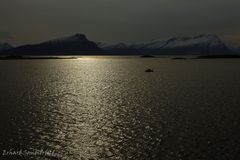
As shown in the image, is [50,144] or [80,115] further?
[80,115]

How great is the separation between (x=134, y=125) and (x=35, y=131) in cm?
1063

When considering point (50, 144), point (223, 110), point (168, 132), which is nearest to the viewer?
point (50, 144)

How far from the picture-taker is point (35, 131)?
31.5 metres

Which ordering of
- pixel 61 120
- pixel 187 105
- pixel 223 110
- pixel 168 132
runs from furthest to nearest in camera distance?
1. pixel 187 105
2. pixel 223 110
3. pixel 61 120
4. pixel 168 132

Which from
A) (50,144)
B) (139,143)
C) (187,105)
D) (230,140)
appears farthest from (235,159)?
(187,105)

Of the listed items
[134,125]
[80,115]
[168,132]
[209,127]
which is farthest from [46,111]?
[209,127]

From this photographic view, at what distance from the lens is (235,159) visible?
23.4m

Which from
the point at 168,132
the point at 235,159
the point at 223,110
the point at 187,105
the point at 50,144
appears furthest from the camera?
the point at 187,105

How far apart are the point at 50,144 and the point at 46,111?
15538mm

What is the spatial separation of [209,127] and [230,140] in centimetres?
495

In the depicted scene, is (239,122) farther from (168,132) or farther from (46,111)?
(46,111)

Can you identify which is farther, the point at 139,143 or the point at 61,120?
the point at 61,120

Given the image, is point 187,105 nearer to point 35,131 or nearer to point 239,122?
point 239,122

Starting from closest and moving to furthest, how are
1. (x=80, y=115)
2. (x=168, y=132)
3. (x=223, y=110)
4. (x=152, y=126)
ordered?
1. (x=168, y=132)
2. (x=152, y=126)
3. (x=80, y=115)
4. (x=223, y=110)
